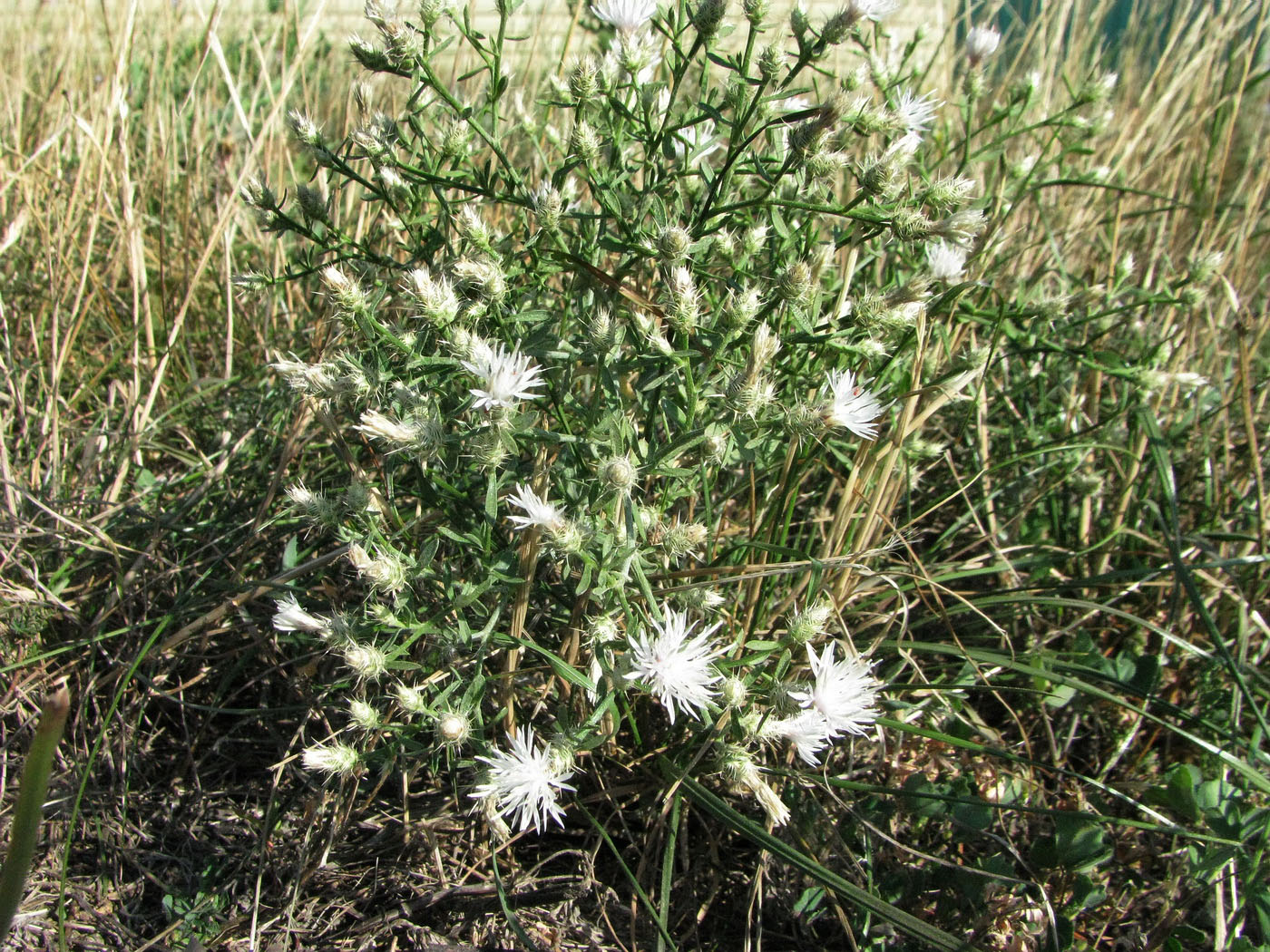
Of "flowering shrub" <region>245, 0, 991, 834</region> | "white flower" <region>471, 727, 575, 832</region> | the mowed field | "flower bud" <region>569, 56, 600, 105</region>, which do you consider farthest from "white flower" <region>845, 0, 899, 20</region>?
the mowed field

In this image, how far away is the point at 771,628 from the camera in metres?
1.71

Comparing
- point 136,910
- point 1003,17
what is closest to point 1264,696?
point 136,910

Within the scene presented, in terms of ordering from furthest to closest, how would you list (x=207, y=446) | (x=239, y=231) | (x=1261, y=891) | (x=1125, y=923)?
1. (x=239, y=231)
2. (x=207, y=446)
3. (x=1125, y=923)
4. (x=1261, y=891)

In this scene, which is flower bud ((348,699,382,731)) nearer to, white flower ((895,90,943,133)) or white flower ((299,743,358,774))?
white flower ((299,743,358,774))

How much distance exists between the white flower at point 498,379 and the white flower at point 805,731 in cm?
58

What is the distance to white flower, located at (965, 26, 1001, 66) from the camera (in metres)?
1.96

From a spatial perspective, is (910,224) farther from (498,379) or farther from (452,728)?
(452,728)

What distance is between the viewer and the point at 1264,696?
1794 millimetres

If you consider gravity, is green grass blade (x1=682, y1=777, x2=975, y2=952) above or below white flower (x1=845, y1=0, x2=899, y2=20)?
below

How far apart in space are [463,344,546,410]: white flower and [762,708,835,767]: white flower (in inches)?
22.8

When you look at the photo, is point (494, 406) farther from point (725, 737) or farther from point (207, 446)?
point (207, 446)

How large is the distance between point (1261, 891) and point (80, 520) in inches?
89.5

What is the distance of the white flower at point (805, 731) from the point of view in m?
1.30

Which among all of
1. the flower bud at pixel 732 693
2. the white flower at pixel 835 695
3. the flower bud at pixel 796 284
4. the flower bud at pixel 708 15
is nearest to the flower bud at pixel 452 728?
the flower bud at pixel 732 693
